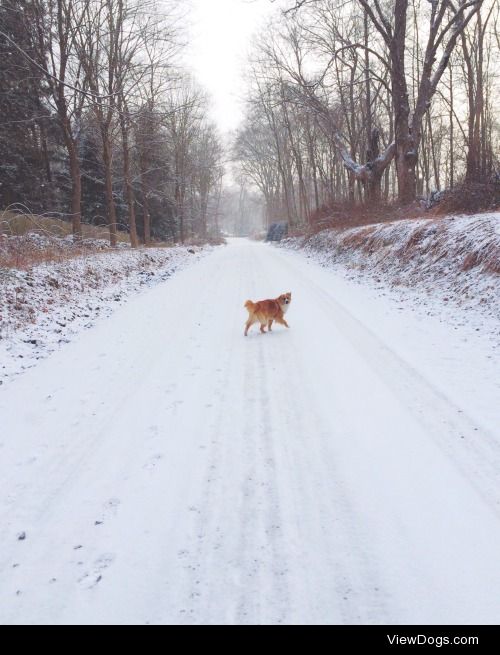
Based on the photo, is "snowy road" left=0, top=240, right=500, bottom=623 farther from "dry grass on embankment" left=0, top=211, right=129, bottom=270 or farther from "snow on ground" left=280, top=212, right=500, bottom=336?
"dry grass on embankment" left=0, top=211, right=129, bottom=270

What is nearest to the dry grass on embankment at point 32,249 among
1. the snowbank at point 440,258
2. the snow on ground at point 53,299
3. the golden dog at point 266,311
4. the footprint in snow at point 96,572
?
the snow on ground at point 53,299

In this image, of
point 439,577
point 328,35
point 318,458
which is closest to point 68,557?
point 318,458

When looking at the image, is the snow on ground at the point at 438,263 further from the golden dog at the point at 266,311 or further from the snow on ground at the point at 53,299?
the snow on ground at the point at 53,299

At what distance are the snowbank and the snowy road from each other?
2.64m

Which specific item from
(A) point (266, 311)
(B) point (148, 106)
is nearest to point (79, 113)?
(B) point (148, 106)

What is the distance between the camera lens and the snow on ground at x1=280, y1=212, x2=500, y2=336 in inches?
282

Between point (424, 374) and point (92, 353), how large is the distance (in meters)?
4.64

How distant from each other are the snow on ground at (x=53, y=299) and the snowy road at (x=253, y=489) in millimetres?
1045

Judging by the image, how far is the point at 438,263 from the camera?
29.7ft

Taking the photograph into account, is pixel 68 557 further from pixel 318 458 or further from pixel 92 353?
pixel 92 353

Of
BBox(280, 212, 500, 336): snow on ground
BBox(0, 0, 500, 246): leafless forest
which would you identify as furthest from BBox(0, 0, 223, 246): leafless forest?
BBox(280, 212, 500, 336): snow on ground

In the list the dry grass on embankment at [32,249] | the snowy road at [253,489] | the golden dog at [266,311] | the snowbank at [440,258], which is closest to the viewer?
the snowy road at [253,489]

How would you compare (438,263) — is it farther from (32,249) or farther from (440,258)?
(32,249)

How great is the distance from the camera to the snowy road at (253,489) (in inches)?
75.4
